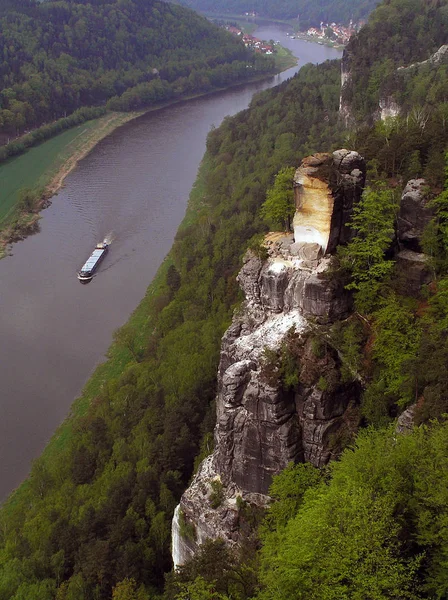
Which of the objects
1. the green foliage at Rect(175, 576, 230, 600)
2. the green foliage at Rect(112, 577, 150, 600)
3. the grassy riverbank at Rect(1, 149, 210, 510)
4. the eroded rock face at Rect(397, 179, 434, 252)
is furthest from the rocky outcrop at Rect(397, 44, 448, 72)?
the green foliage at Rect(175, 576, 230, 600)

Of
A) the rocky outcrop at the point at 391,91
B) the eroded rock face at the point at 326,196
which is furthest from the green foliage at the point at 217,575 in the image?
the rocky outcrop at the point at 391,91

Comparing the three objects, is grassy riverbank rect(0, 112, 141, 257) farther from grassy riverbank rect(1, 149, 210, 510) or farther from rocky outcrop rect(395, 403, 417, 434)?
rocky outcrop rect(395, 403, 417, 434)

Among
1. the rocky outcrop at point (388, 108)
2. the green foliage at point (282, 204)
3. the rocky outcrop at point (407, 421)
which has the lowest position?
the rocky outcrop at point (388, 108)

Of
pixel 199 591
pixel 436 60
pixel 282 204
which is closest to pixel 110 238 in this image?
pixel 282 204

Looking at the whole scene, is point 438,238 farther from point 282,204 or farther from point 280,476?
point 280,476

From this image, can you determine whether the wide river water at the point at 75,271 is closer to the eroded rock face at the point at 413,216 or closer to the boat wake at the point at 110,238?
the boat wake at the point at 110,238

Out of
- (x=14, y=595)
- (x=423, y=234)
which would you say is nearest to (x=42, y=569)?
(x=14, y=595)
